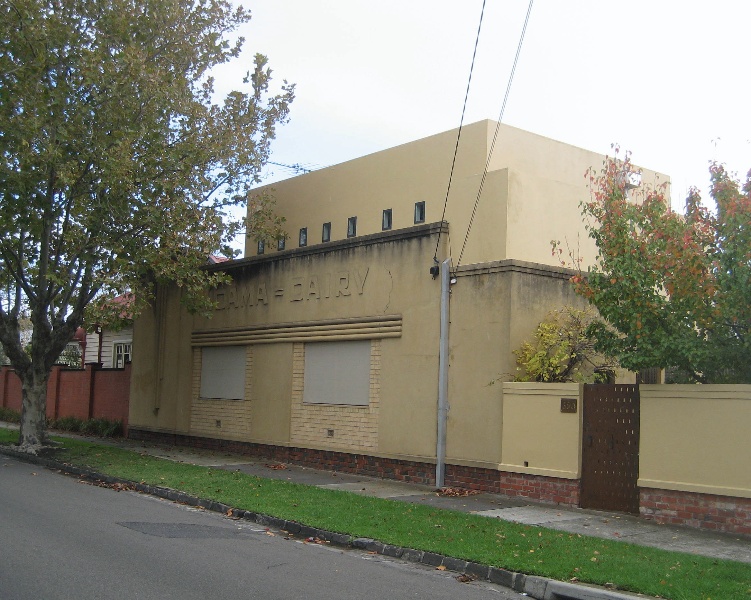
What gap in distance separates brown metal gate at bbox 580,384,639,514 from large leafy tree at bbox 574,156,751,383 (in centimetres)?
63

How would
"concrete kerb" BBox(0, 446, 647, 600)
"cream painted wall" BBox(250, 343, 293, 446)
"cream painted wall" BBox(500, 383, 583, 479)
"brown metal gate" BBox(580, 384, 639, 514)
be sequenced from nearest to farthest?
"concrete kerb" BBox(0, 446, 647, 600) < "brown metal gate" BBox(580, 384, 639, 514) < "cream painted wall" BBox(500, 383, 583, 479) < "cream painted wall" BBox(250, 343, 293, 446)

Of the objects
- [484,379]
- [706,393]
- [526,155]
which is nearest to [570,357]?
[484,379]

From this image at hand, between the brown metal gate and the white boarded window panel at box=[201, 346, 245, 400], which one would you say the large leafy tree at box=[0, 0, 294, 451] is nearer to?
the white boarded window panel at box=[201, 346, 245, 400]

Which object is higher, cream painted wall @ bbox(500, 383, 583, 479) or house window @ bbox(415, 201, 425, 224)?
house window @ bbox(415, 201, 425, 224)

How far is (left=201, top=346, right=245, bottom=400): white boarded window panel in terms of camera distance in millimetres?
20844

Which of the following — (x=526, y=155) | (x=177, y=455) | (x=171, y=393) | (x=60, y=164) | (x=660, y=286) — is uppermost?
(x=526, y=155)

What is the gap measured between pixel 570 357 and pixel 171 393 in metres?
12.8

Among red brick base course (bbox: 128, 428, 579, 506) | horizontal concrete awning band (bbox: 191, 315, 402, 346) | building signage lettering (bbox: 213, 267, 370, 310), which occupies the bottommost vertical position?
red brick base course (bbox: 128, 428, 579, 506)

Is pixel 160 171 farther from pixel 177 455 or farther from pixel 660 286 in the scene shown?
pixel 660 286

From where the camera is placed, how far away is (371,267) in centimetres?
1722

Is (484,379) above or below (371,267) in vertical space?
below

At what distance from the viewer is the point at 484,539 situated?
1015 centimetres

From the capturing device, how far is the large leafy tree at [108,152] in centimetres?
1727

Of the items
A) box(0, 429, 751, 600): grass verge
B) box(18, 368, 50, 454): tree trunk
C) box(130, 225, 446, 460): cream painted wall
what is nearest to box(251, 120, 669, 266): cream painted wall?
box(130, 225, 446, 460): cream painted wall
